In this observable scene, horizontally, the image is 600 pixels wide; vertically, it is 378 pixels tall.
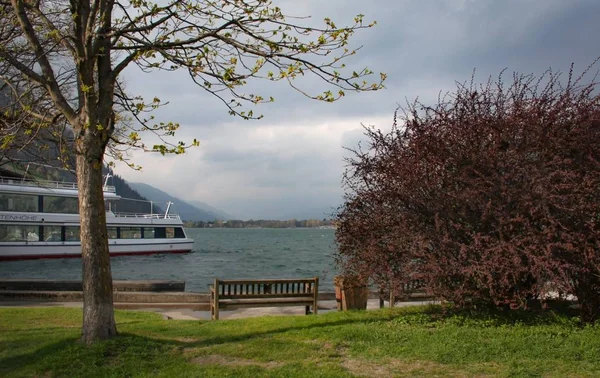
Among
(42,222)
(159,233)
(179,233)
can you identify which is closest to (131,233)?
(159,233)

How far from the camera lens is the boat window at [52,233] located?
41375mm

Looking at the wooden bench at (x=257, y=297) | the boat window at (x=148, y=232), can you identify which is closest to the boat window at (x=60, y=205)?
the boat window at (x=148, y=232)

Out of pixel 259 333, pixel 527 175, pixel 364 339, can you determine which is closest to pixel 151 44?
pixel 259 333

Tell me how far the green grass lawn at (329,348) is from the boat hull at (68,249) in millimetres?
26585

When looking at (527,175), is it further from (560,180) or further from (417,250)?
(417,250)

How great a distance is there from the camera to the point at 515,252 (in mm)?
7762

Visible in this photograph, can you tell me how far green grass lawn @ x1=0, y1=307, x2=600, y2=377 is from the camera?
6.37 m

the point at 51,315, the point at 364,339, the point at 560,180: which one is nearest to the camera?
the point at 364,339

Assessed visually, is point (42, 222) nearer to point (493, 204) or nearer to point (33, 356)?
point (33, 356)

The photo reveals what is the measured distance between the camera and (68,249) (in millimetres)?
42531

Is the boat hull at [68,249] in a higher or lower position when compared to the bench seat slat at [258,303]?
lower

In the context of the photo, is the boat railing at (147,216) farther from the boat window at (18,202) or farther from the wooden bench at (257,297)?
the wooden bench at (257,297)

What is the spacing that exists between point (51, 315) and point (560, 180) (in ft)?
32.1

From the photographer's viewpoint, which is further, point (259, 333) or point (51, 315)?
point (51, 315)
